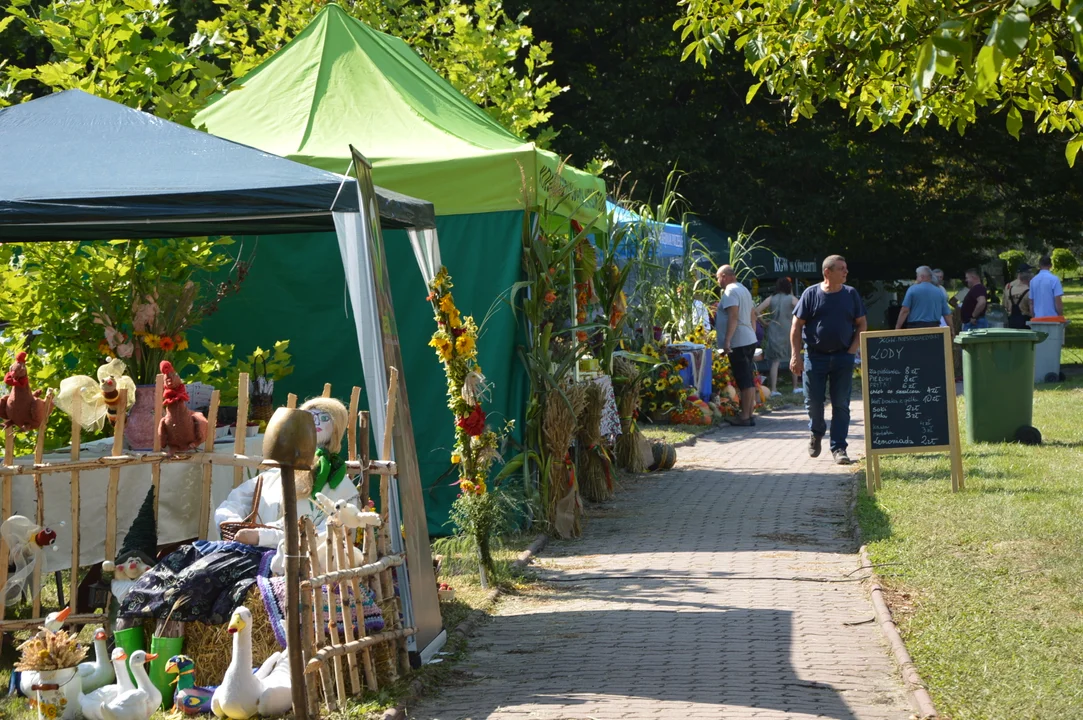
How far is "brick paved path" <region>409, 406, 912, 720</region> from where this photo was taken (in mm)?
5172

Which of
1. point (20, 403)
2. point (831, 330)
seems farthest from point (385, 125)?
point (831, 330)

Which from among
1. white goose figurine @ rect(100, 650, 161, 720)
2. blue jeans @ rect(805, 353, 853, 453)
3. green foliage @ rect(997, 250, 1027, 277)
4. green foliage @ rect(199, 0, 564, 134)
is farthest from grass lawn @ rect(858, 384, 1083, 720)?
green foliage @ rect(997, 250, 1027, 277)

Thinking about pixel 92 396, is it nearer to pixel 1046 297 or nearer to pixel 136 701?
pixel 136 701

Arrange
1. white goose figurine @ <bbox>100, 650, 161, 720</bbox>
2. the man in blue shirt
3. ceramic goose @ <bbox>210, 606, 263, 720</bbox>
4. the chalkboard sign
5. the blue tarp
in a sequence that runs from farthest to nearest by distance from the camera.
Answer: the man in blue shirt → the blue tarp → the chalkboard sign → ceramic goose @ <bbox>210, 606, 263, 720</bbox> → white goose figurine @ <bbox>100, 650, 161, 720</bbox>

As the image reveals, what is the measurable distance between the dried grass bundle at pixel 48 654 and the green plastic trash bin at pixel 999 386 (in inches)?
388

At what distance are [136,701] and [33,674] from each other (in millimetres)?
553

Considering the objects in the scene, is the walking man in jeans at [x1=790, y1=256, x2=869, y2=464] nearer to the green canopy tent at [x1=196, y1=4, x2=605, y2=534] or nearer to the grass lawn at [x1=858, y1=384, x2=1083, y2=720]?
the grass lawn at [x1=858, y1=384, x2=1083, y2=720]

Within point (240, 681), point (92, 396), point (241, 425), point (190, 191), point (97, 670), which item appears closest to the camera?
point (240, 681)

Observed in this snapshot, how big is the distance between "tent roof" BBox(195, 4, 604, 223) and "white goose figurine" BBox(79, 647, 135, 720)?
445cm

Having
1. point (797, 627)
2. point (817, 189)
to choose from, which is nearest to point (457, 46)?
point (797, 627)

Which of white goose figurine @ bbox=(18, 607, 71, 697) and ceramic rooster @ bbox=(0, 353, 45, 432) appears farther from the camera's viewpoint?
ceramic rooster @ bbox=(0, 353, 45, 432)

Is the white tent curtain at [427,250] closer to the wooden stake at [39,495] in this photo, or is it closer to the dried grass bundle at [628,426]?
the wooden stake at [39,495]

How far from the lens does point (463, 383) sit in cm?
726

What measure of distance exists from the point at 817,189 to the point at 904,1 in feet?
78.7
